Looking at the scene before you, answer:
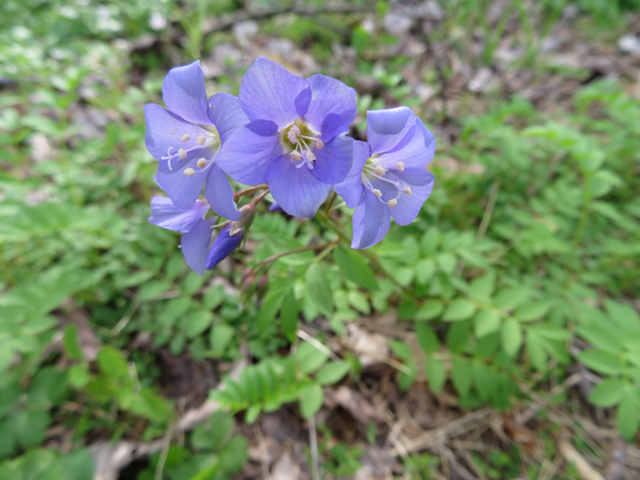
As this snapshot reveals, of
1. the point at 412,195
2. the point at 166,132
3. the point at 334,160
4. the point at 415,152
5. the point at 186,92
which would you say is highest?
the point at 186,92

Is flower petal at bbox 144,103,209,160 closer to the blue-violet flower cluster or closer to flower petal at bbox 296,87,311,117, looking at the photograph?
the blue-violet flower cluster

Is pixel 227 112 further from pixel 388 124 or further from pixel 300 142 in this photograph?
pixel 388 124

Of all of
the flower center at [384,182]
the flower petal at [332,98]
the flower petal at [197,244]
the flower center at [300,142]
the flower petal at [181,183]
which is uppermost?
the flower petal at [332,98]

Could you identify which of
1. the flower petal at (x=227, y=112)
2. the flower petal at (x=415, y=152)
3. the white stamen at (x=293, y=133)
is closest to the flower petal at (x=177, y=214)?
the flower petal at (x=227, y=112)

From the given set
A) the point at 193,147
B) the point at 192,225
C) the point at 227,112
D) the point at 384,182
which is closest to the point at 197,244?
the point at 192,225

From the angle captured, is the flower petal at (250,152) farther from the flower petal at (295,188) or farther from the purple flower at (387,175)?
the purple flower at (387,175)

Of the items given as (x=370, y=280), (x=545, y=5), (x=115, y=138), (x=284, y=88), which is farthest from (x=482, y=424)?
(x=545, y=5)
